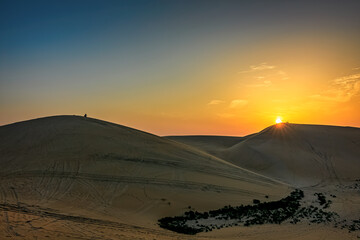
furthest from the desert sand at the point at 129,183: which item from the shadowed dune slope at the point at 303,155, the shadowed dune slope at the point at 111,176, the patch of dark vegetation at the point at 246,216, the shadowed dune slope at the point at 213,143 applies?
the shadowed dune slope at the point at 213,143

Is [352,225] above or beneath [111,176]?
beneath

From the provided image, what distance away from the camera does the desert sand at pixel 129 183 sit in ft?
38.6

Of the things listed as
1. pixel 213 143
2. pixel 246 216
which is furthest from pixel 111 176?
pixel 213 143

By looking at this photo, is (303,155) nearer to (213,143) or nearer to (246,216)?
(213,143)

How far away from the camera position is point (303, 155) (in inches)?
1462

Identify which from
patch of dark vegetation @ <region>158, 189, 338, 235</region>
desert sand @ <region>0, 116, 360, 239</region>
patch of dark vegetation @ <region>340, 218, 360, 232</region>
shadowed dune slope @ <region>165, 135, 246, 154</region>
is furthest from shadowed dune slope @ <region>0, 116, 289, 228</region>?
shadowed dune slope @ <region>165, 135, 246, 154</region>

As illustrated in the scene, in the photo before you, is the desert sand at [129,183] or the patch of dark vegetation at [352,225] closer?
the desert sand at [129,183]

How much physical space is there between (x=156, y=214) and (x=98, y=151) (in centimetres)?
1110

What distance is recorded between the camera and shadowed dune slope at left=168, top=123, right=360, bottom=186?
103ft

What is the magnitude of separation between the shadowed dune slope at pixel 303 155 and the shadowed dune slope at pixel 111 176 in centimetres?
885

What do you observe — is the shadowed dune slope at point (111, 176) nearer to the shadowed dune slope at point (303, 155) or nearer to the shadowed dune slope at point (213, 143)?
the shadowed dune slope at point (303, 155)

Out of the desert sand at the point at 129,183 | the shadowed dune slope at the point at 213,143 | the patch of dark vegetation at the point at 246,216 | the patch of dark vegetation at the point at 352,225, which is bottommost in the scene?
the patch of dark vegetation at the point at 246,216

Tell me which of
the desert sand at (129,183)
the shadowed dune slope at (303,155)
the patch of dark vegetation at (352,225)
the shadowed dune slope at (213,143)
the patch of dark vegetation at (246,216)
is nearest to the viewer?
the desert sand at (129,183)

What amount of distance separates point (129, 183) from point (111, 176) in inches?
66.5
